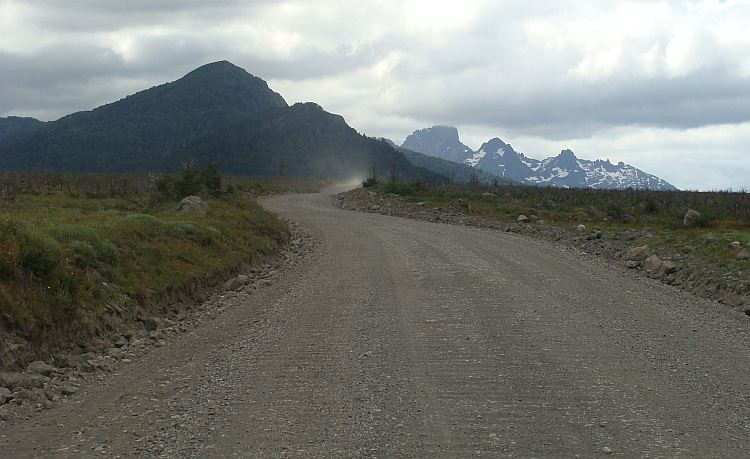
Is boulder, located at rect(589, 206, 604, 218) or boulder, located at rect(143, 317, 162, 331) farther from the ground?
boulder, located at rect(589, 206, 604, 218)

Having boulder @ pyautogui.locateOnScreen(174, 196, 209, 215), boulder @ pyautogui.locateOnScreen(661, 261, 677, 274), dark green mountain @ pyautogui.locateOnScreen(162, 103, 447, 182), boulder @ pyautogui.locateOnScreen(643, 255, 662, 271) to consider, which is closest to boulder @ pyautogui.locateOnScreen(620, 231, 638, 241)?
boulder @ pyautogui.locateOnScreen(643, 255, 662, 271)

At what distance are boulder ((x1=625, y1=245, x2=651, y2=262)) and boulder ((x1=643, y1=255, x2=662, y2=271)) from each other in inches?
22.6

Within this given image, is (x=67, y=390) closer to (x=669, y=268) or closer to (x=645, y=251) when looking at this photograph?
(x=669, y=268)

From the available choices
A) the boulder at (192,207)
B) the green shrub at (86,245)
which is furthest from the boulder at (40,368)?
the boulder at (192,207)

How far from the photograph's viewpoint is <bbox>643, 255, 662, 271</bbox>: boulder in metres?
12.2

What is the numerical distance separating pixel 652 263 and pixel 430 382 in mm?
9387

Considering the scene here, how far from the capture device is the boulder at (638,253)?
13328mm

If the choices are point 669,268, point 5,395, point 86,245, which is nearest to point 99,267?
point 86,245

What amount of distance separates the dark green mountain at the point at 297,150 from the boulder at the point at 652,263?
114 metres

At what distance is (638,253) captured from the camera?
1348 cm

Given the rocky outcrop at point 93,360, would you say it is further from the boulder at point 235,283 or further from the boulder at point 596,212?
the boulder at point 596,212

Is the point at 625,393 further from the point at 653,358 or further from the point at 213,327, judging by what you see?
the point at 213,327

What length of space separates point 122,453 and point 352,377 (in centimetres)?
233

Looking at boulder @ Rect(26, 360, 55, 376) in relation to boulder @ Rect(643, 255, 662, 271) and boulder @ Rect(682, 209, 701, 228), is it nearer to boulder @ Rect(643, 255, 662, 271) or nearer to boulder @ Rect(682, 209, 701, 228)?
boulder @ Rect(643, 255, 662, 271)
